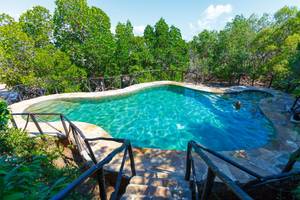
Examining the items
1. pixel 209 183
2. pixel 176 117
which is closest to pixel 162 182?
pixel 209 183

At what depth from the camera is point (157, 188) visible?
2.60 meters

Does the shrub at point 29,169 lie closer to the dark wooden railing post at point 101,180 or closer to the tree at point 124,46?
the dark wooden railing post at point 101,180

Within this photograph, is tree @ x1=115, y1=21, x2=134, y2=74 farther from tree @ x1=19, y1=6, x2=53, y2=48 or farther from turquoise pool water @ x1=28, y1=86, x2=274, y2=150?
tree @ x1=19, y1=6, x2=53, y2=48

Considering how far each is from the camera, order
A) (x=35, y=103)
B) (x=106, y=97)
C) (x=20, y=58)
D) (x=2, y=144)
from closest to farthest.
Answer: (x=2, y=144) → (x=35, y=103) → (x=106, y=97) → (x=20, y=58)

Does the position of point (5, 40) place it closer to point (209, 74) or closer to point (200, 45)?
point (209, 74)

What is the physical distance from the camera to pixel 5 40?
9.31 meters

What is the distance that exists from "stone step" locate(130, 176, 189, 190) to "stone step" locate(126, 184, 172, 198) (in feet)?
0.65

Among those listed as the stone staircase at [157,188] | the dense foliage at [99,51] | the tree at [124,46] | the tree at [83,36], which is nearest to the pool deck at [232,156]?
the stone staircase at [157,188]

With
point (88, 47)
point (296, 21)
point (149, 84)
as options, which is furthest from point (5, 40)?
point (296, 21)

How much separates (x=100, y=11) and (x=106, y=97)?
24.0 ft

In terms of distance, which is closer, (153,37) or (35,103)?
(35,103)

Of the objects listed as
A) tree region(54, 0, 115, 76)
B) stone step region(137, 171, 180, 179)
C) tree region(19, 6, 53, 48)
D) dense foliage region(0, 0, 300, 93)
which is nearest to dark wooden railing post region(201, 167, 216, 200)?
stone step region(137, 171, 180, 179)

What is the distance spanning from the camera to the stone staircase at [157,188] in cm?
245

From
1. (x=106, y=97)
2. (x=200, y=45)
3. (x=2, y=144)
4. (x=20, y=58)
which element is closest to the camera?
(x=2, y=144)
